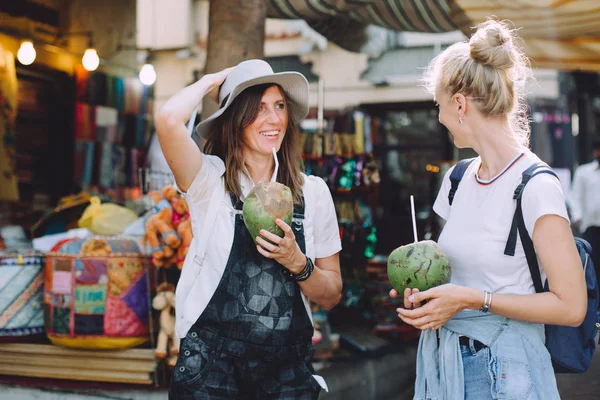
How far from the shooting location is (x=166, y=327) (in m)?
4.08

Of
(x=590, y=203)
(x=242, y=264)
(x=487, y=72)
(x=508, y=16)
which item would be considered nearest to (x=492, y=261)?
(x=487, y=72)

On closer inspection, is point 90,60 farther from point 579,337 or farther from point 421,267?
point 579,337

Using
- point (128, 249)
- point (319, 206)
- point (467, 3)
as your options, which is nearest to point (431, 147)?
point (467, 3)

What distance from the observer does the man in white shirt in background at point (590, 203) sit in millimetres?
7422

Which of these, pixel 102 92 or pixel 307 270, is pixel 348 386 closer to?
pixel 307 270

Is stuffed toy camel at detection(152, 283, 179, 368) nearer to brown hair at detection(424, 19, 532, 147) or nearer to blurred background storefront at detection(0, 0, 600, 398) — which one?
blurred background storefront at detection(0, 0, 600, 398)

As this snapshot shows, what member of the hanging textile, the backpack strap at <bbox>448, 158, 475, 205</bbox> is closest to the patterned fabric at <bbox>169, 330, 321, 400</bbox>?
the backpack strap at <bbox>448, 158, 475, 205</bbox>

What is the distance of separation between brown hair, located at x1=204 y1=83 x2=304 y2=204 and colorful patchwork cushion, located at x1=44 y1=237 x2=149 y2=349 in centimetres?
170

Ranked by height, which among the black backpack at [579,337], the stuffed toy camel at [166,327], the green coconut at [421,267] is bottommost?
the stuffed toy camel at [166,327]

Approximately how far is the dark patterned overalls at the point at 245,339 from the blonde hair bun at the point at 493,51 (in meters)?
1.01

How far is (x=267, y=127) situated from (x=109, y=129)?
17.5ft

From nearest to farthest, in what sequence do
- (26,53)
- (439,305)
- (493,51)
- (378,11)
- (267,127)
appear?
(439,305), (493,51), (267,127), (378,11), (26,53)

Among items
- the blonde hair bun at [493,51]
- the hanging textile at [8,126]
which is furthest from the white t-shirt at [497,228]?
the hanging textile at [8,126]

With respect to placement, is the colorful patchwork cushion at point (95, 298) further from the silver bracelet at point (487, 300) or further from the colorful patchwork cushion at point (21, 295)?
the silver bracelet at point (487, 300)
